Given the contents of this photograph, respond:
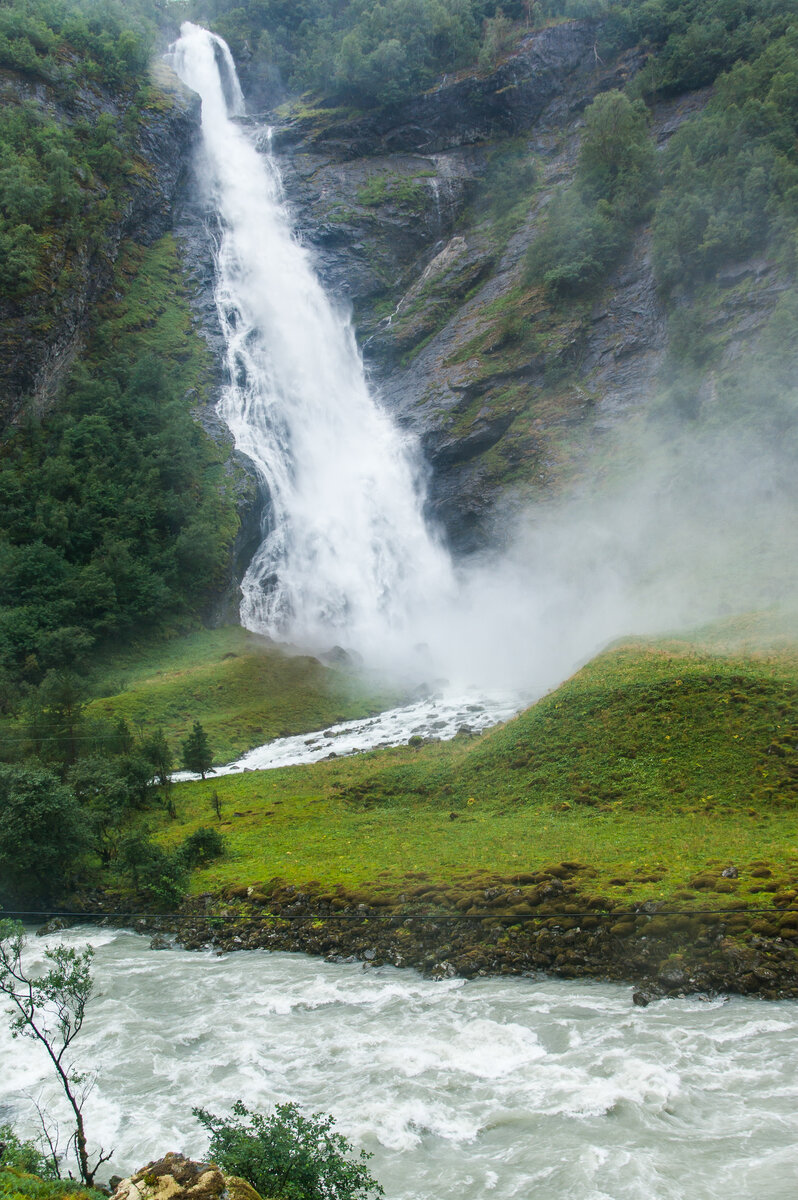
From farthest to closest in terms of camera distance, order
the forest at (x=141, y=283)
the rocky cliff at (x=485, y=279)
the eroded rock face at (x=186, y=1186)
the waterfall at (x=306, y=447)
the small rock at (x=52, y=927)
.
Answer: the rocky cliff at (x=485, y=279), the waterfall at (x=306, y=447), the forest at (x=141, y=283), the small rock at (x=52, y=927), the eroded rock face at (x=186, y=1186)

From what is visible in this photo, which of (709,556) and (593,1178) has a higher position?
(709,556)

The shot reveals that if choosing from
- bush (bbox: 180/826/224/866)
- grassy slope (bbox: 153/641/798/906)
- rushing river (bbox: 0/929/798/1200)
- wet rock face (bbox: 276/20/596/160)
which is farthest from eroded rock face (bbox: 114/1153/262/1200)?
wet rock face (bbox: 276/20/596/160)

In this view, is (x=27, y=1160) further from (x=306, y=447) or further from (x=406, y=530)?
(x=306, y=447)

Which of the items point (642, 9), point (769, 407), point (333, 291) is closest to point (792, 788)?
point (769, 407)

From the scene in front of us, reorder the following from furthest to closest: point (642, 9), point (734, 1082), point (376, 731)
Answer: point (642, 9) → point (376, 731) → point (734, 1082)

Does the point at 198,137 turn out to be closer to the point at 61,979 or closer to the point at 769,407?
the point at 769,407

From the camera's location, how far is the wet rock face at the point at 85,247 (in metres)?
52.8

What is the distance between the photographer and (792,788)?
66.2 feet

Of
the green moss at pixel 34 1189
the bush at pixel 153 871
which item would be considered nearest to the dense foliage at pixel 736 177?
the bush at pixel 153 871

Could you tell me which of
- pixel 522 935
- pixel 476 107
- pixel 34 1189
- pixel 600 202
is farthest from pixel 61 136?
pixel 34 1189

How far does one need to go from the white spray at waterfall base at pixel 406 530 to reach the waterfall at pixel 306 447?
148 mm

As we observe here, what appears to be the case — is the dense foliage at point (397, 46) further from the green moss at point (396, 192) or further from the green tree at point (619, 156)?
the green tree at point (619, 156)

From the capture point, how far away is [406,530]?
60500 millimetres

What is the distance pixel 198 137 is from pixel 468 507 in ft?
191
